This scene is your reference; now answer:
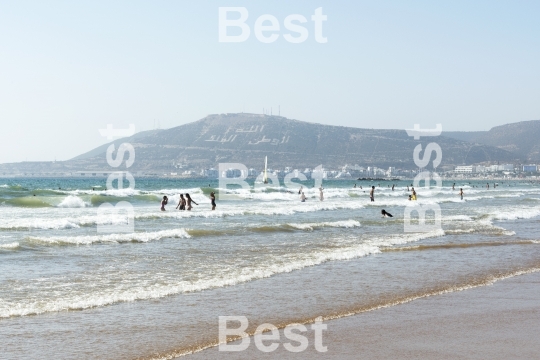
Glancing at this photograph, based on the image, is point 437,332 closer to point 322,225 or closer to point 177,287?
point 177,287

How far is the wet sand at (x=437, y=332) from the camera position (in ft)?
22.8

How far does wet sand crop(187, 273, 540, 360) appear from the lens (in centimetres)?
695

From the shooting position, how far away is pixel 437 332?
26.0ft

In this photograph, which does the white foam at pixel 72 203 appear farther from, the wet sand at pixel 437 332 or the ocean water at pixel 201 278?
the wet sand at pixel 437 332

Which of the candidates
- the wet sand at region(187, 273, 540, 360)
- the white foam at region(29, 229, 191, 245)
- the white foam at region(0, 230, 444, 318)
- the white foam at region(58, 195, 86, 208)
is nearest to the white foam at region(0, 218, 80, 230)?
the white foam at region(29, 229, 191, 245)

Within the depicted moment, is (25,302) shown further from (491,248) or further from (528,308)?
(491,248)

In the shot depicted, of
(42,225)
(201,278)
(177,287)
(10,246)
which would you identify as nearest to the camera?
(177,287)

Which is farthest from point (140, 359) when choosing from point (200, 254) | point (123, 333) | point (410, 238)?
point (410, 238)

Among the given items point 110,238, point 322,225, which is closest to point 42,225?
point 110,238

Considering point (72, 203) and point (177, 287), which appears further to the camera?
point (72, 203)

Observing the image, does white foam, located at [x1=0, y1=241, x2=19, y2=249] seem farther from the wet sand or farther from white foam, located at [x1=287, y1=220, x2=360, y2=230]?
white foam, located at [x1=287, y1=220, x2=360, y2=230]

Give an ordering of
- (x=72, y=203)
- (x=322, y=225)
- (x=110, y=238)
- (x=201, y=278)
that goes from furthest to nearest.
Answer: (x=72, y=203) → (x=322, y=225) → (x=110, y=238) → (x=201, y=278)

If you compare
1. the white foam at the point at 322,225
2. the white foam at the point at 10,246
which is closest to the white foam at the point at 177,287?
the white foam at the point at 10,246

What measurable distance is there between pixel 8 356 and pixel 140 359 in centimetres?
156
